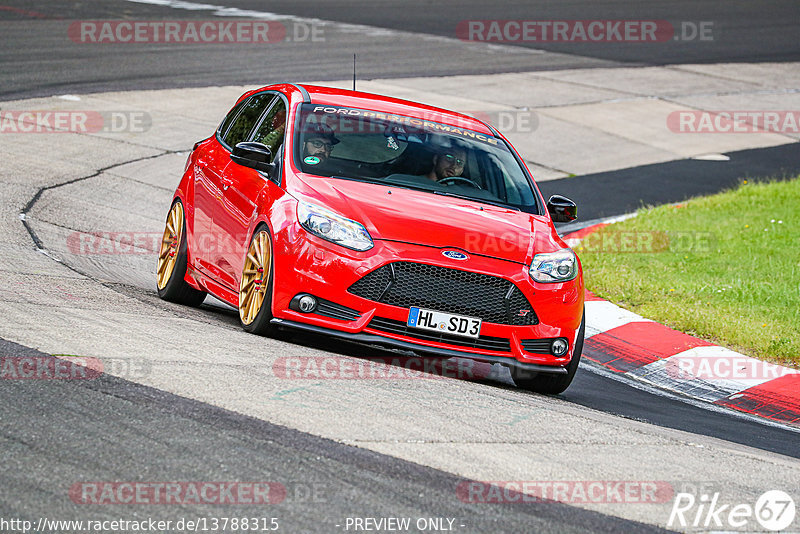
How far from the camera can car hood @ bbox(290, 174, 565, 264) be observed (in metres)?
6.84

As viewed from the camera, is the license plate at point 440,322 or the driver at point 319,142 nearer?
the license plate at point 440,322

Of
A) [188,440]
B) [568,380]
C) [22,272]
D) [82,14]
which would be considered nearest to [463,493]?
[188,440]

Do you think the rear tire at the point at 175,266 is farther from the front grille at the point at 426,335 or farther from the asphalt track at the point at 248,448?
the front grille at the point at 426,335

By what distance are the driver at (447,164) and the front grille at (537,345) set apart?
147cm

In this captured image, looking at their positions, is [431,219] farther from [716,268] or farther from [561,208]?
[716,268]

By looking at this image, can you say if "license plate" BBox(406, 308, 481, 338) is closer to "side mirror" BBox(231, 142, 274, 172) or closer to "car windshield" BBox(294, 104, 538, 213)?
"car windshield" BBox(294, 104, 538, 213)

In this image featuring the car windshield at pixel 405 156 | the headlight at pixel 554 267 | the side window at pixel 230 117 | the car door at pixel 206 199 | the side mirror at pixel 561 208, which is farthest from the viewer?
the side window at pixel 230 117

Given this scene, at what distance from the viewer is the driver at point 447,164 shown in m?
7.85

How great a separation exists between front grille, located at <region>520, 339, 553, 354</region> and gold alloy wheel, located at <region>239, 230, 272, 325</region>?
1.64 m

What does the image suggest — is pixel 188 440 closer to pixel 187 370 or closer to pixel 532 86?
pixel 187 370

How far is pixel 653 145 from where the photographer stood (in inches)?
747

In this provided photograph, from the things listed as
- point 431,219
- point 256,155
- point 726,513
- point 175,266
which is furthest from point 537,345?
point 175,266

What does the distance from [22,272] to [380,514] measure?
15.5 feet

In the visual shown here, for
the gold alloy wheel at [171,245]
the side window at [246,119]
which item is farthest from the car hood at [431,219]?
the gold alloy wheel at [171,245]
